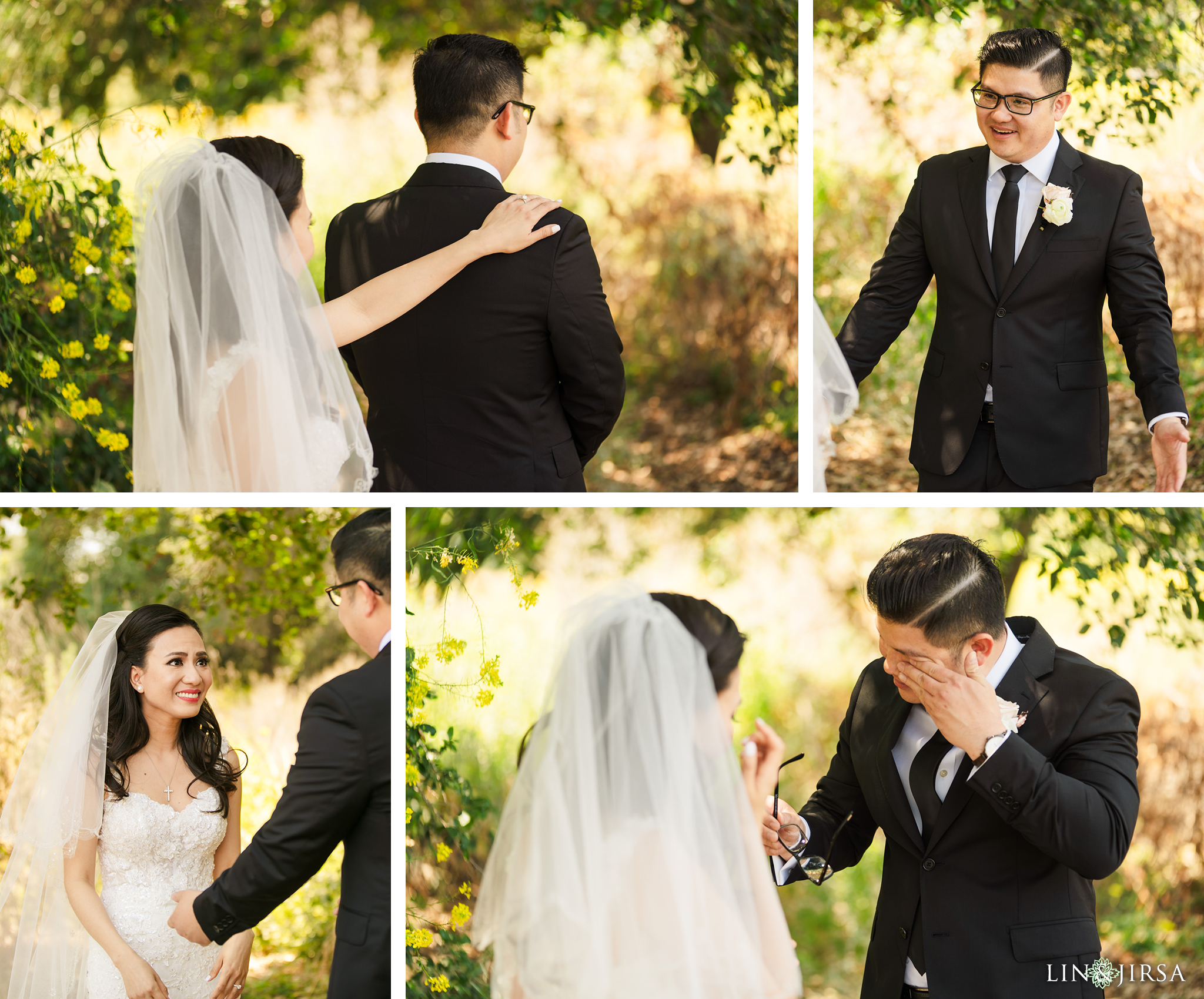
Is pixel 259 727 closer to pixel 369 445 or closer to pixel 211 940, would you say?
pixel 211 940

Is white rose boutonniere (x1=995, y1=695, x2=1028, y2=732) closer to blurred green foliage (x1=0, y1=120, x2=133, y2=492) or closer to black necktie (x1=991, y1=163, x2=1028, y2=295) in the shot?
black necktie (x1=991, y1=163, x2=1028, y2=295)

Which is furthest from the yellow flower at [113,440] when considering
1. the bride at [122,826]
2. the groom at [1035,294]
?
the groom at [1035,294]

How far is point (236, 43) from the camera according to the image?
5367mm

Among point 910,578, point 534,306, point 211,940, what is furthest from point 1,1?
point 910,578

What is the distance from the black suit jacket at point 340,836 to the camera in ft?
7.80

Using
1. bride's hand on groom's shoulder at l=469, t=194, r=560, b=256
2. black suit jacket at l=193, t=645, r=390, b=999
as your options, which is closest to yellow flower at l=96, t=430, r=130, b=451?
black suit jacket at l=193, t=645, r=390, b=999

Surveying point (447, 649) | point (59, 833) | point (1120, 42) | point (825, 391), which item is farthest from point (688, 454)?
point (59, 833)

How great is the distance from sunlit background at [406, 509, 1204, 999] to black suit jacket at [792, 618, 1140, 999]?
3.56ft

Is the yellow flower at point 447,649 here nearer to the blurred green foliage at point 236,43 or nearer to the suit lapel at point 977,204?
the suit lapel at point 977,204

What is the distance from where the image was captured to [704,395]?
17.5 ft

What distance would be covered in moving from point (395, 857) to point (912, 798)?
47.8 inches

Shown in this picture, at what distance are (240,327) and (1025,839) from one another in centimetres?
200

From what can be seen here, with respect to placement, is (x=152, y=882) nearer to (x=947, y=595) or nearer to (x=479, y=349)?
(x=479, y=349)

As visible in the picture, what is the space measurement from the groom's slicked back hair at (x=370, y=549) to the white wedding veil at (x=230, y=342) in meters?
0.26
